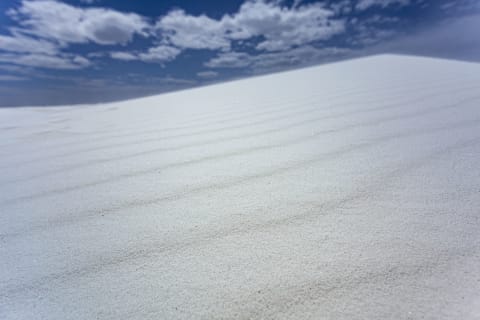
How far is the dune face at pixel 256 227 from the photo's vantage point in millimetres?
531

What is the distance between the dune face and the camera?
0.53 m

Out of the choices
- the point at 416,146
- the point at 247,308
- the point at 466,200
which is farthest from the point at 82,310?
the point at 416,146

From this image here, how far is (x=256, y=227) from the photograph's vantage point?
0.74 meters

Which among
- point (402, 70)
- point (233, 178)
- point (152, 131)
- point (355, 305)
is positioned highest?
point (402, 70)

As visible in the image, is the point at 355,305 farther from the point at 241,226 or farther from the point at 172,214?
the point at 172,214

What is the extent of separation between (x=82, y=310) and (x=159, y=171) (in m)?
0.69

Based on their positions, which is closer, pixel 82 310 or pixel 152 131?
pixel 82 310

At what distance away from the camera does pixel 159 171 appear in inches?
46.8

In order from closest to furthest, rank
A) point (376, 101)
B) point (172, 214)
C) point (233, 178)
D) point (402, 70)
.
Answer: point (172, 214)
point (233, 178)
point (376, 101)
point (402, 70)

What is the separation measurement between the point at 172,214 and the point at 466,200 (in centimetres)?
86

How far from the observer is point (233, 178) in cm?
105

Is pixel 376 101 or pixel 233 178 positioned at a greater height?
pixel 376 101

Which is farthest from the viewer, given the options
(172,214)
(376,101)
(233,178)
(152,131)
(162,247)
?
(376,101)

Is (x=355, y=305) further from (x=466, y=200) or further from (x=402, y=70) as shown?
(x=402, y=70)
